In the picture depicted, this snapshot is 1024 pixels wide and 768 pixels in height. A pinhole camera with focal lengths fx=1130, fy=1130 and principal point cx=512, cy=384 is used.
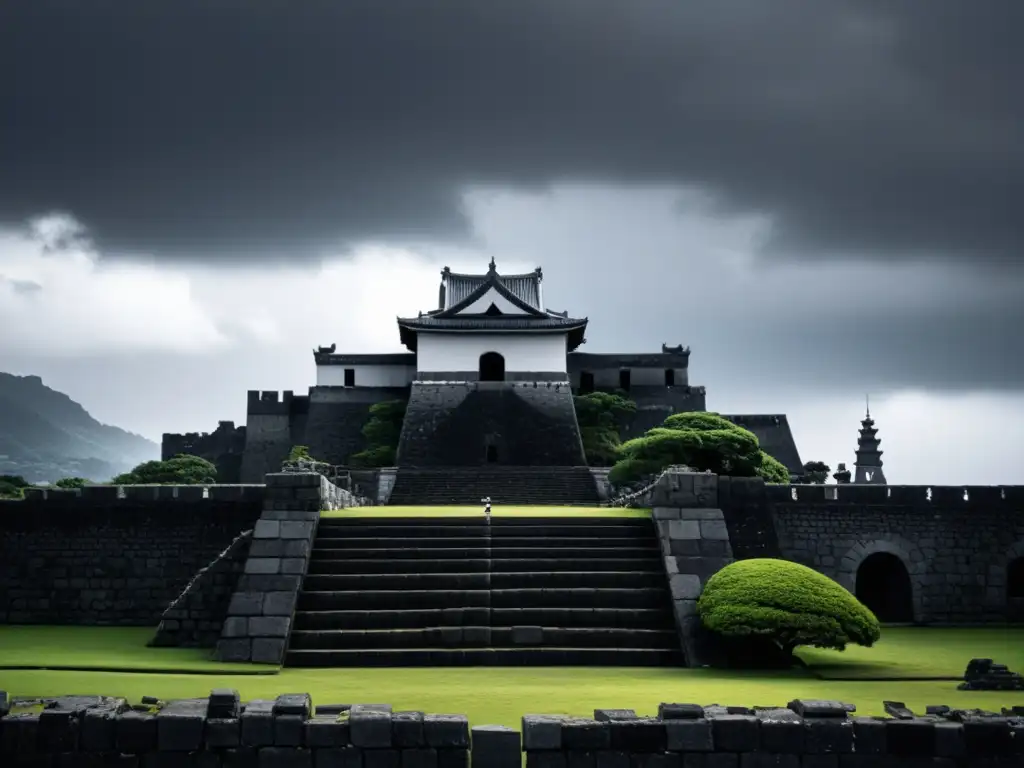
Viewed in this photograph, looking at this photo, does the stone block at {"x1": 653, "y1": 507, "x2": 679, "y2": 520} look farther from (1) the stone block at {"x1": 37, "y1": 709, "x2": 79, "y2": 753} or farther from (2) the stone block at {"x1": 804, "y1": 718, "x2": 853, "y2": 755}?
(1) the stone block at {"x1": 37, "y1": 709, "x2": 79, "y2": 753}

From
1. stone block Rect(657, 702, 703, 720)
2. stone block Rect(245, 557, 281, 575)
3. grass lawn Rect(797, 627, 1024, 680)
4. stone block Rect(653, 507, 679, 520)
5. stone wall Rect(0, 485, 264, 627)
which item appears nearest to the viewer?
stone block Rect(657, 702, 703, 720)

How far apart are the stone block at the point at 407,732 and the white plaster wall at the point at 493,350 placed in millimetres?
35204

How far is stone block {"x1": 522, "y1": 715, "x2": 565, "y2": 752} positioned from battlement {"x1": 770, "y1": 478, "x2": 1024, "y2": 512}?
12311 mm

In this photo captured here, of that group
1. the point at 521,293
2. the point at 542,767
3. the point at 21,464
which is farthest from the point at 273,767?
the point at 21,464

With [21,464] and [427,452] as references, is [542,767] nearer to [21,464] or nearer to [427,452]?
[427,452]

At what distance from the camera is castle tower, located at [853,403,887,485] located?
165 ft

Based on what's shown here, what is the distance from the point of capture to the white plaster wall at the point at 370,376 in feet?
163

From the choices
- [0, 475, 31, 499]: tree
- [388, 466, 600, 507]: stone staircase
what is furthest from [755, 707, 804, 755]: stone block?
[0, 475, 31, 499]: tree

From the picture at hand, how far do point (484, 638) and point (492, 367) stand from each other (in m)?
30.0

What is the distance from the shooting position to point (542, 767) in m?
8.76

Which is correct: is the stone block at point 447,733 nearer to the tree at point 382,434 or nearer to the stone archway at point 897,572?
the stone archway at point 897,572

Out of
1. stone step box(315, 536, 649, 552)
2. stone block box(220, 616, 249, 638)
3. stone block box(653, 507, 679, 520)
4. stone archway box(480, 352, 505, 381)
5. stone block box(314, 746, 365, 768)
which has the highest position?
stone archway box(480, 352, 505, 381)

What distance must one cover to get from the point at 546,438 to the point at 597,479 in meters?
7.18

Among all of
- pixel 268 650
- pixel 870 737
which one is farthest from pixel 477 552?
pixel 870 737
